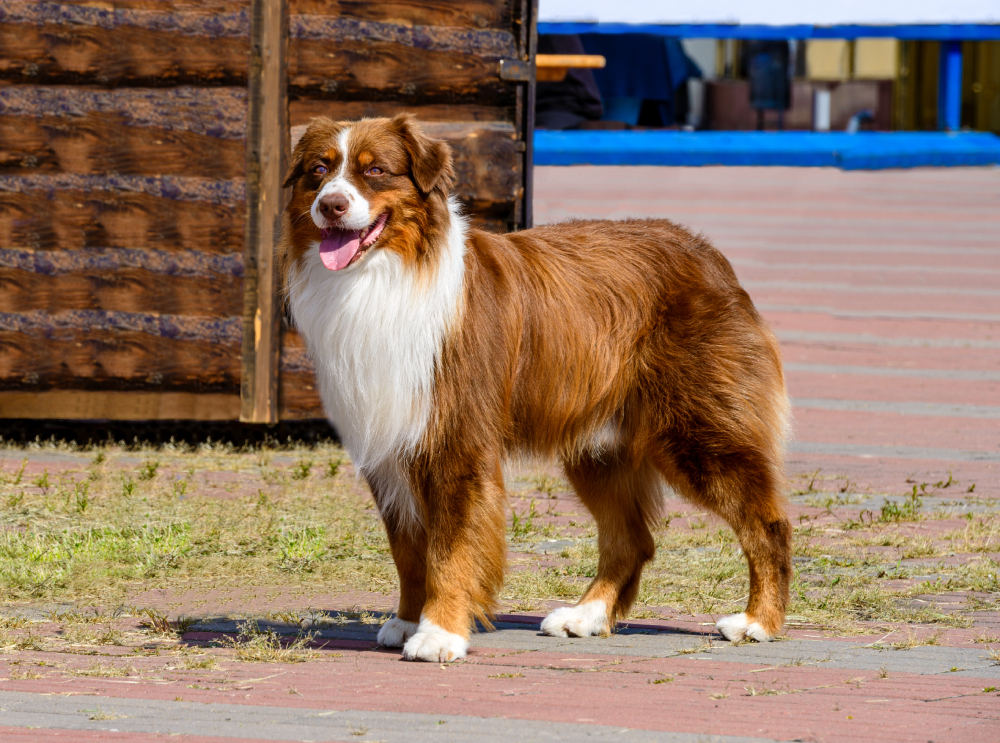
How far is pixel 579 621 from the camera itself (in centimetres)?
509

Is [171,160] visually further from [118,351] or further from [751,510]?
[751,510]

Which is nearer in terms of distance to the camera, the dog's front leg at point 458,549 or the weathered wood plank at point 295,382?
the dog's front leg at point 458,549

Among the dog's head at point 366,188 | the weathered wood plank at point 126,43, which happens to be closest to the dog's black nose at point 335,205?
the dog's head at point 366,188

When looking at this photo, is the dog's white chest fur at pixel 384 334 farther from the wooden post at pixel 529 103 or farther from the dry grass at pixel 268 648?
the wooden post at pixel 529 103

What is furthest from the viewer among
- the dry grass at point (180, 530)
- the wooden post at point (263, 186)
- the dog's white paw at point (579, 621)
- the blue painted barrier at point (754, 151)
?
the blue painted barrier at point (754, 151)

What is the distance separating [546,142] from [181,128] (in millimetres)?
9220

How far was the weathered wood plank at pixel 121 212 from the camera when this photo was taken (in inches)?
341

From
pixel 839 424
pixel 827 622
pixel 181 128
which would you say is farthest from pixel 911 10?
pixel 827 622

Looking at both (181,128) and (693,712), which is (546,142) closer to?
(181,128)

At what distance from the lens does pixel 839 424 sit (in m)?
9.53

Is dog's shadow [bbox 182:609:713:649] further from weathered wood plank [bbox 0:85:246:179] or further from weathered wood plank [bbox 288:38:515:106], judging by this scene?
weathered wood plank [bbox 288:38:515:106]

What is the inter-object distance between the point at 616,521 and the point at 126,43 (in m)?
5.08

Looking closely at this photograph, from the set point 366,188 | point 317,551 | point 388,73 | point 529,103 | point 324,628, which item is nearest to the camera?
point 366,188

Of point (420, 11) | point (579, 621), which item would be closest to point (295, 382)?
point (420, 11)
